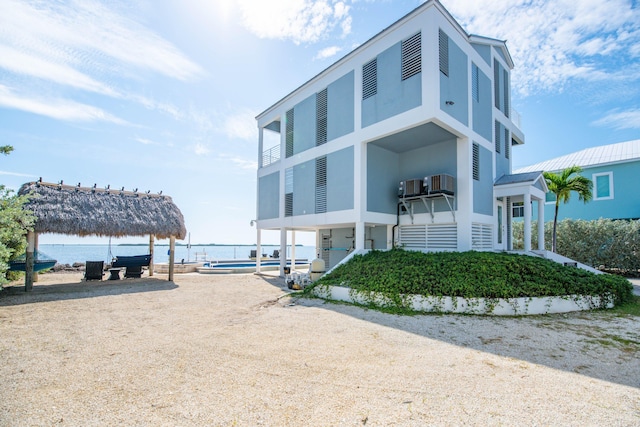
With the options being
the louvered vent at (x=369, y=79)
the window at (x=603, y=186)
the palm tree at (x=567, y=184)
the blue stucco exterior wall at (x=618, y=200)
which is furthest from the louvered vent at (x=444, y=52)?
the window at (x=603, y=186)

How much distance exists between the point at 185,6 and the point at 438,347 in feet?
31.2

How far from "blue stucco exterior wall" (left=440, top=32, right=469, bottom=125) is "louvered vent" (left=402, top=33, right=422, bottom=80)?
90cm

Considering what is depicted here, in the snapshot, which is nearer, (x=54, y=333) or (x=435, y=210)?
(x=54, y=333)

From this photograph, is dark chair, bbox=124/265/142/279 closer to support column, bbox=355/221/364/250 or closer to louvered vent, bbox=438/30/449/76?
support column, bbox=355/221/364/250

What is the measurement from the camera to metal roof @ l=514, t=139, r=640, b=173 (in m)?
20.0

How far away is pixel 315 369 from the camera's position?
3926 mm

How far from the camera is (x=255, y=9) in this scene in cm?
800

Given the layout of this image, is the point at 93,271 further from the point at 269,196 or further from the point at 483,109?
the point at 483,109

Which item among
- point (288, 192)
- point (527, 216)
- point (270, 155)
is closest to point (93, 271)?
point (288, 192)

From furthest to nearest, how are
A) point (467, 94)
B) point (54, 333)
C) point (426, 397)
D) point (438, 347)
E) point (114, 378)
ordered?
point (467, 94) < point (54, 333) < point (438, 347) < point (114, 378) < point (426, 397)

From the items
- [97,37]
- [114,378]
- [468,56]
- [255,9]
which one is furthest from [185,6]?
[468,56]

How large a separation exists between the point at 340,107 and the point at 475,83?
5.69 m

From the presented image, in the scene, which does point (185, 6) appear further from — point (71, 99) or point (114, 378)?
point (114, 378)

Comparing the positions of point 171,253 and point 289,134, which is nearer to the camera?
point 171,253
